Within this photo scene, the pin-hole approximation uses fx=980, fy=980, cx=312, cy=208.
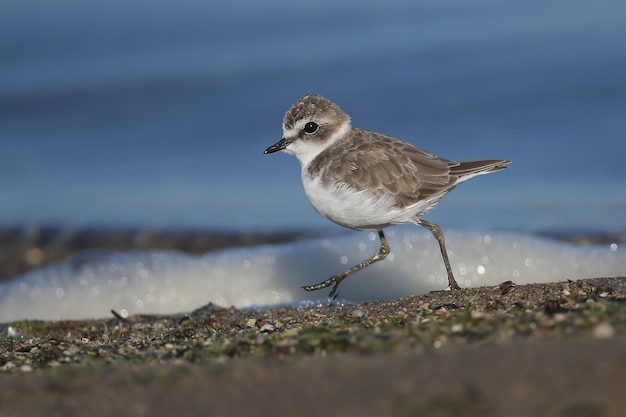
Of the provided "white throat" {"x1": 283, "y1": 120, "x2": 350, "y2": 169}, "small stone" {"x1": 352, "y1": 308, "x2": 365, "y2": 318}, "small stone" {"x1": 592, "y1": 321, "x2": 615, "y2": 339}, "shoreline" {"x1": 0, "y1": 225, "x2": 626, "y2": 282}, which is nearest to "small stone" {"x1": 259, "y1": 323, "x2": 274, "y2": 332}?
"small stone" {"x1": 352, "y1": 308, "x2": 365, "y2": 318}

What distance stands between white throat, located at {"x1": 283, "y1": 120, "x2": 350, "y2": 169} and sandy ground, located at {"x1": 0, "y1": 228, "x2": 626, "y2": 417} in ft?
7.57

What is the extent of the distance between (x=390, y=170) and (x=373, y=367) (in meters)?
4.07

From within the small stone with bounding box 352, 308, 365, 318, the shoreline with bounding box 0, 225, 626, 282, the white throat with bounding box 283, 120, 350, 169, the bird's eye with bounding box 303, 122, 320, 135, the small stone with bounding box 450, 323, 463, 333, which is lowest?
the small stone with bounding box 352, 308, 365, 318

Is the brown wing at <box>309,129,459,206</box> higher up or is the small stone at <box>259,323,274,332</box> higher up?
the brown wing at <box>309,129,459,206</box>

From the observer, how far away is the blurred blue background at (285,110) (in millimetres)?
12578

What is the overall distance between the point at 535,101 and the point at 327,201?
831 centimetres

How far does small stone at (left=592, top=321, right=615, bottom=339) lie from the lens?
4.24 metres

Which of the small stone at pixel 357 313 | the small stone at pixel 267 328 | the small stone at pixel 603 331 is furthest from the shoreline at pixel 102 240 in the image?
the small stone at pixel 603 331

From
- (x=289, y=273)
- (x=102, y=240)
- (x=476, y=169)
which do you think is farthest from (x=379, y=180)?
(x=102, y=240)

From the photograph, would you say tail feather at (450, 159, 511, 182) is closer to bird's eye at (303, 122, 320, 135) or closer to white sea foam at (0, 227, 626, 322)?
bird's eye at (303, 122, 320, 135)

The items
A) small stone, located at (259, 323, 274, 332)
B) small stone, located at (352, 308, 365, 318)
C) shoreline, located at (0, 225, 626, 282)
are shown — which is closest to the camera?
small stone, located at (259, 323, 274, 332)

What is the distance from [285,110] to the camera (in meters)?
15.8

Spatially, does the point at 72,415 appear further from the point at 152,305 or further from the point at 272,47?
the point at 272,47

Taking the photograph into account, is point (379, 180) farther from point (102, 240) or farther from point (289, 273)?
point (102, 240)
